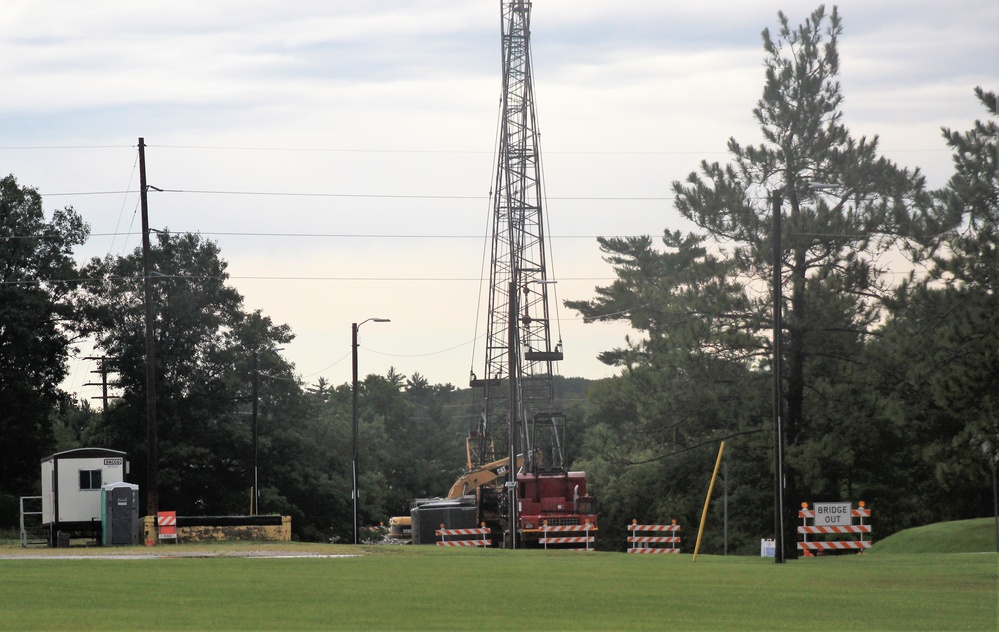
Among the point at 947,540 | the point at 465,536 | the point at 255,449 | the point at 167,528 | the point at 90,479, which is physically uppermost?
the point at 255,449

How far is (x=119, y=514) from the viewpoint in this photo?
4031 centimetres

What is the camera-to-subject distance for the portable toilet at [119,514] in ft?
131

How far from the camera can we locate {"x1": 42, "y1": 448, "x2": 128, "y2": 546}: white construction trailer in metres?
41.2

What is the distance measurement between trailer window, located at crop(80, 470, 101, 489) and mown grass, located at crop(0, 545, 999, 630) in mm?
13083

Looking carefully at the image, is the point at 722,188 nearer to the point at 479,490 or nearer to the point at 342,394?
A: the point at 479,490

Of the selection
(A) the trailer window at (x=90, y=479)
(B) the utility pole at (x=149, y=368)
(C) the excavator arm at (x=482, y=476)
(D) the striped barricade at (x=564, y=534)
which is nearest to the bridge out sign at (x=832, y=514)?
(D) the striped barricade at (x=564, y=534)

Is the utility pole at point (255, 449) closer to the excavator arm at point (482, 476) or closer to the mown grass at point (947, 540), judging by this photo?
the excavator arm at point (482, 476)

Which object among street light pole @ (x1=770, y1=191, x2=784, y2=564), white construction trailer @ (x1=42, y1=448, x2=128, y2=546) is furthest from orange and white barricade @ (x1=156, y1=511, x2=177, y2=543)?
street light pole @ (x1=770, y1=191, x2=784, y2=564)

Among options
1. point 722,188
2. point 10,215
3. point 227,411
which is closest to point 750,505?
point 722,188

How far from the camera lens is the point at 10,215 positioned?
2594 inches

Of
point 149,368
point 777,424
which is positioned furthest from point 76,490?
point 777,424

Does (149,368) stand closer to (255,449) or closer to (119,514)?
(119,514)

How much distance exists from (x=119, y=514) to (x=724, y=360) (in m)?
18.9

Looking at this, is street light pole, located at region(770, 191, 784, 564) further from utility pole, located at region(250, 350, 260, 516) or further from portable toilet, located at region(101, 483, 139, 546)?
utility pole, located at region(250, 350, 260, 516)
